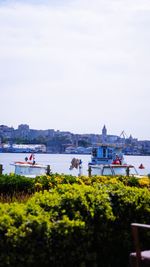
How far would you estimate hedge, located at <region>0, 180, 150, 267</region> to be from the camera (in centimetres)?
568

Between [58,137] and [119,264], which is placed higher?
[58,137]

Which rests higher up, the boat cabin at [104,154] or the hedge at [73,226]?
the boat cabin at [104,154]

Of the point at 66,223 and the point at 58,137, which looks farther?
the point at 58,137

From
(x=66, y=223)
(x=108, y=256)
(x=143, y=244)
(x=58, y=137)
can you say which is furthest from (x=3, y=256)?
(x=58, y=137)

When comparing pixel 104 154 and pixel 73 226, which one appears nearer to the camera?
pixel 73 226

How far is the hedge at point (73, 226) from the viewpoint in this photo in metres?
5.68

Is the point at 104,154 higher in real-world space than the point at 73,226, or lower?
higher

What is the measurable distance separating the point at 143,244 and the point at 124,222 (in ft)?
1.52

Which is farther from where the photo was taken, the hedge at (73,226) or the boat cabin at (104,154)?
the boat cabin at (104,154)

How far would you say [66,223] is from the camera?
618 centimetres

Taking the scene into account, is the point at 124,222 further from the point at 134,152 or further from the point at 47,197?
the point at 134,152

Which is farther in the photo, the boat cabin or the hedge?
the boat cabin

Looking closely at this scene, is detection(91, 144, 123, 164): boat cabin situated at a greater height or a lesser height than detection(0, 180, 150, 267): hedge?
greater

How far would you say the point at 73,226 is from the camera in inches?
247
